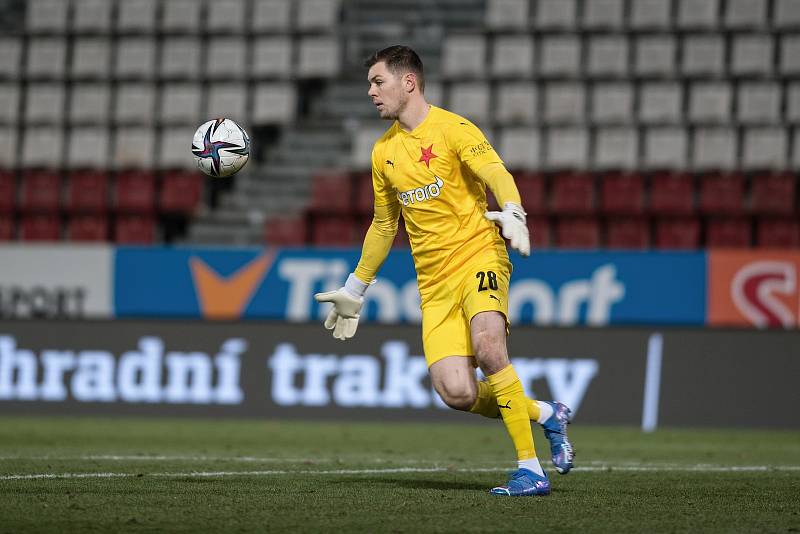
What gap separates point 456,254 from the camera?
6527mm

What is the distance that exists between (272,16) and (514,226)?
622 inches

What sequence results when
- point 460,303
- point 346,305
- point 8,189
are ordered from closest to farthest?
1. point 460,303
2. point 346,305
3. point 8,189

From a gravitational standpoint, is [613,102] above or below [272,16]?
below

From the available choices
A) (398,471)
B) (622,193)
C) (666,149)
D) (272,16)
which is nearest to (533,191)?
(622,193)

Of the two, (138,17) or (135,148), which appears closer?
(135,148)

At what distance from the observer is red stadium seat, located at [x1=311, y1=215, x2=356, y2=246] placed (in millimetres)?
17219

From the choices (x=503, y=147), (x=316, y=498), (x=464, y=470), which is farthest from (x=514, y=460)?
(x=503, y=147)

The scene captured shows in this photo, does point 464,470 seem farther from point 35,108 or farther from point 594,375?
point 35,108

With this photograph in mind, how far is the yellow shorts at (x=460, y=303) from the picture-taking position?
6.34m

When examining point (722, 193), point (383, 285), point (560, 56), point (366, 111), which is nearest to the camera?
point (383, 285)

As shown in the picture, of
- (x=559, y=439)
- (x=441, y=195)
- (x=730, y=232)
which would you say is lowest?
(x=559, y=439)

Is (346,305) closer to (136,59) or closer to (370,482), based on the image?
(370,482)

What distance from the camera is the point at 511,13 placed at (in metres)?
20.0

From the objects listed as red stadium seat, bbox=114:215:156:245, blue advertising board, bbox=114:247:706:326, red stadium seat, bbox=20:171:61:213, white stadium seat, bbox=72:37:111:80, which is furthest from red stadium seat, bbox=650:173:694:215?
white stadium seat, bbox=72:37:111:80
